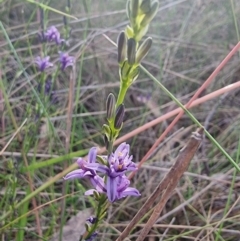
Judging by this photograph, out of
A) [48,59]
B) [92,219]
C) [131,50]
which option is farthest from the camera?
[48,59]

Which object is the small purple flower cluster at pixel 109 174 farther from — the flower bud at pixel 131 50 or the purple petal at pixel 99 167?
the flower bud at pixel 131 50

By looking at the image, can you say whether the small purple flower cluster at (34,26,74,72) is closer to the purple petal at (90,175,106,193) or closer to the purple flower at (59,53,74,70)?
the purple flower at (59,53,74,70)

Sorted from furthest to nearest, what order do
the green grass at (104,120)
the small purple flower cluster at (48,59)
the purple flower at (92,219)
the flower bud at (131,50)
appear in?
the small purple flower cluster at (48,59) → the green grass at (104,120) → the purple flower at (92,219) → the flower bud at (131,50)

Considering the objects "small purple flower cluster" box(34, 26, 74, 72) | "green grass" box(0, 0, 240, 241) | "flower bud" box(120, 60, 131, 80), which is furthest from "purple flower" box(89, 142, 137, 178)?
"small purple flower cluster" box(34, 26, 74, 72)

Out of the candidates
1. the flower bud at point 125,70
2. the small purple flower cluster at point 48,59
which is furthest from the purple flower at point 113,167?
the small purple flower cluster at point 48,59

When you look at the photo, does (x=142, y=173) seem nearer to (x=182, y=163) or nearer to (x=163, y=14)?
(x=182, y=163)

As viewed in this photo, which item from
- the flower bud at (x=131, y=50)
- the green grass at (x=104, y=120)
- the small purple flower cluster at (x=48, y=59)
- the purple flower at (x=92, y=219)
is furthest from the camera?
the small purple flower cluster at (x=48, y=59)

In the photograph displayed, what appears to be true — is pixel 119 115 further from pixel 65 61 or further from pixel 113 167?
pixel 65 61

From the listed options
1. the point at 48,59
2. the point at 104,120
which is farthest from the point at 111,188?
the point at 104,120
